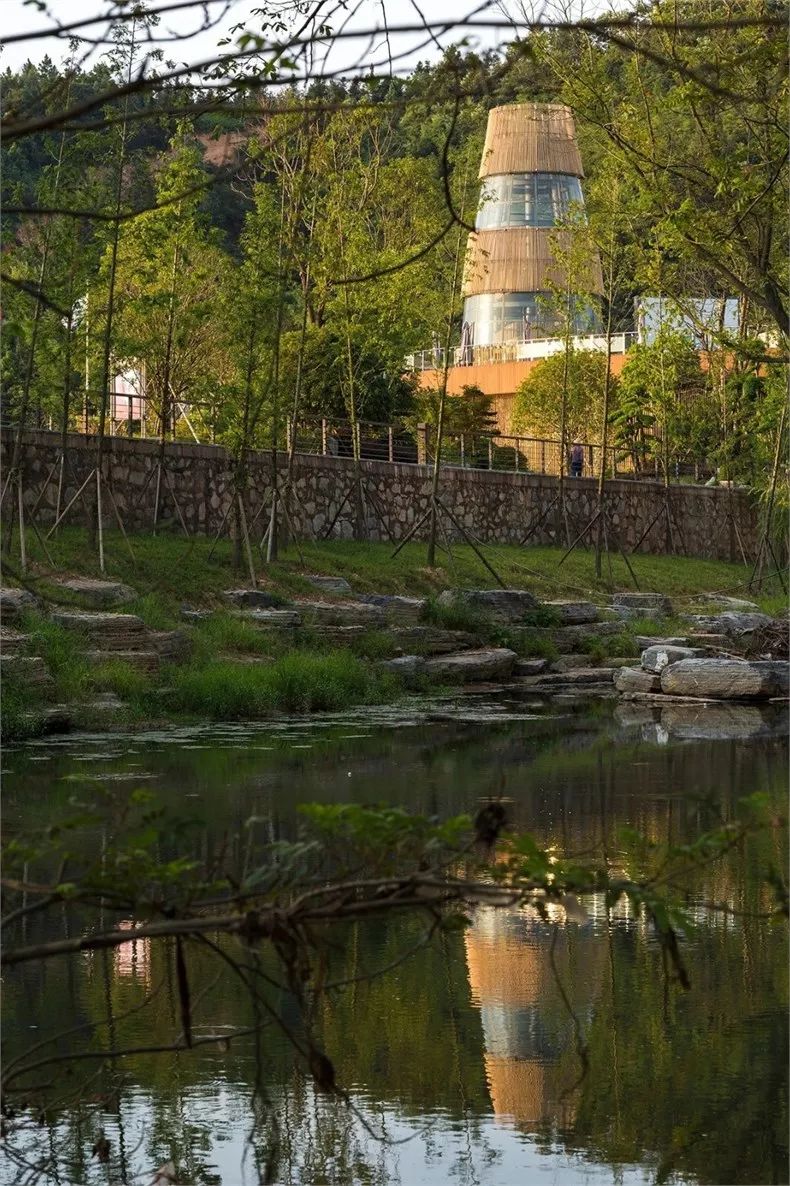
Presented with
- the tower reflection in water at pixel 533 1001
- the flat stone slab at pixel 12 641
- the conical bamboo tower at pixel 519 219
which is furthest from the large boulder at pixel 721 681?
the conical bamboo tower at pixel 519 219

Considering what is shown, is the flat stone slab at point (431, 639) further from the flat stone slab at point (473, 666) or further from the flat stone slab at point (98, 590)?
the flat stone slab at point (98, 590)

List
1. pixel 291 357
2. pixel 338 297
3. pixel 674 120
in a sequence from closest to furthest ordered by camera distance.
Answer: pixel 674 120 → pixel 291 357 → pixel 338 297

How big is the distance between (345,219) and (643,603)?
25.5ft

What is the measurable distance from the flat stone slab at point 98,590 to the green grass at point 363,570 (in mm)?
309

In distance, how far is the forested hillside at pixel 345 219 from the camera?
3.71m

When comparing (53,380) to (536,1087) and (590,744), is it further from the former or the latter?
(536,1087)

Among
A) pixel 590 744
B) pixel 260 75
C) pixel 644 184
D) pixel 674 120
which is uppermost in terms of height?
pixel 674 120

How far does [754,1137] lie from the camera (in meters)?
4.71

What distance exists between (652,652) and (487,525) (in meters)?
11.8

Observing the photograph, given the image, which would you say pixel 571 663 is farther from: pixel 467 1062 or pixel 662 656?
pixel 467 1062

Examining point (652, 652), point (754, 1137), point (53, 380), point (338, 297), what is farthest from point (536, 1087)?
point (338, 297)

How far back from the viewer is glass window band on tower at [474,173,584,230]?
55.3m

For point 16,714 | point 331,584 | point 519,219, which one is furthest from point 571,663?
point 519,219

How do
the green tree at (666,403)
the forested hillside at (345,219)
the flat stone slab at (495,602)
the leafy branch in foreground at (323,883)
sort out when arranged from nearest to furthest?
the leafy branch in foreground at (323,883) < the forested hillside at (345,219) < the flat stone slab at (495,602) < the green tree at (666,403)
